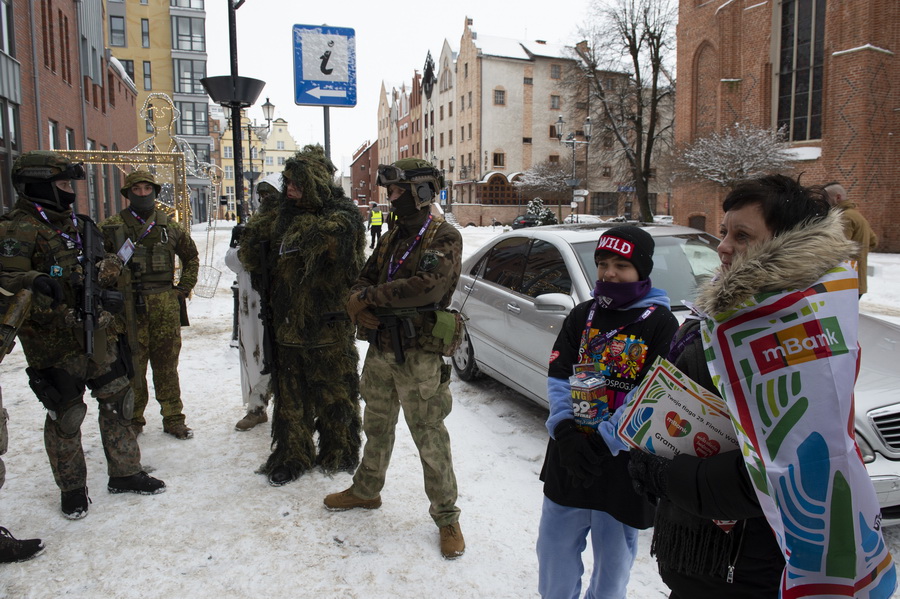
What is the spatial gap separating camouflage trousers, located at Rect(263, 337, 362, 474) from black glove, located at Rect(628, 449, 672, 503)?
277 cm

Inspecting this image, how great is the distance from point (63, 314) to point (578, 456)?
3.00m

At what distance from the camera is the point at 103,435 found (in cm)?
392

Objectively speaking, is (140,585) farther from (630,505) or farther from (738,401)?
(738,401)

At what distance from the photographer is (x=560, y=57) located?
5812cm

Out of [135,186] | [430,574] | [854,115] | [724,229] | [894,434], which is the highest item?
[854,115]

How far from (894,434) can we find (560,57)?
6043 centimetres

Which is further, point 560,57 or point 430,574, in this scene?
point 560,57

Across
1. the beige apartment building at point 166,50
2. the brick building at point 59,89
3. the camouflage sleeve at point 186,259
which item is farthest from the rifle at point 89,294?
the beige apartment building at point 166,50

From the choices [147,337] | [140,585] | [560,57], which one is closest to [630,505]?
[140,585]

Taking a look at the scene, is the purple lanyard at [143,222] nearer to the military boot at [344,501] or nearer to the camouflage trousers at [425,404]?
the camouflage trousers at [425,404]

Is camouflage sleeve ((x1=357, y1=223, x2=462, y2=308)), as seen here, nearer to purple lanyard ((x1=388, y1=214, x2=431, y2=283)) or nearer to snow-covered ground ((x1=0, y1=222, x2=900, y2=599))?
purple lanyard ((x1=388, y1=214, x2=431, y2=283))

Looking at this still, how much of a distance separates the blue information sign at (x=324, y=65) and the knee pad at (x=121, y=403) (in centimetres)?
308

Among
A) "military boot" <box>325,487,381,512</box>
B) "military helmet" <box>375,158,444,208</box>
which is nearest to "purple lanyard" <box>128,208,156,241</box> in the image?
"military helmet" <box>375,158,444,208</box>

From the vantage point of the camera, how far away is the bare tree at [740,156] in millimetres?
21312
